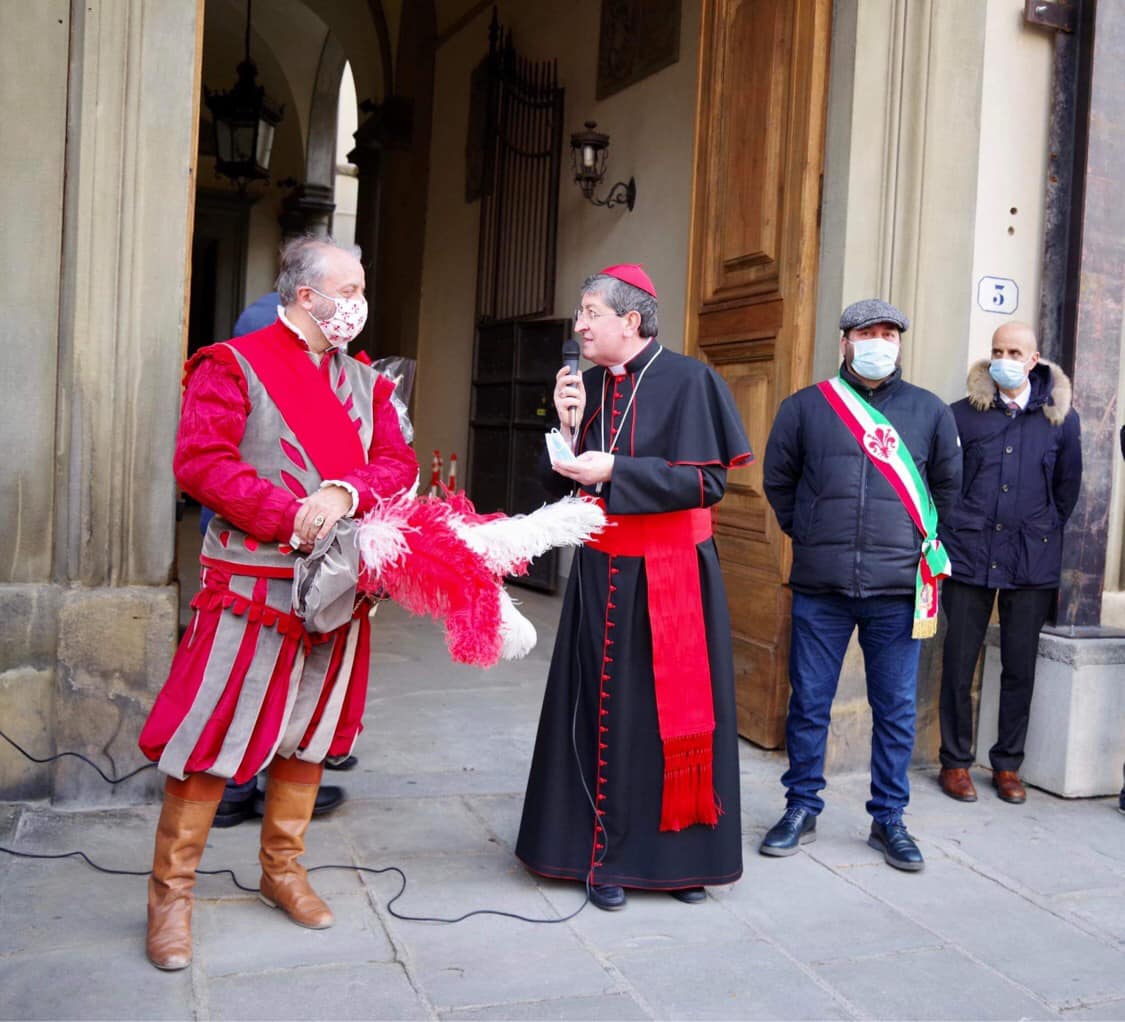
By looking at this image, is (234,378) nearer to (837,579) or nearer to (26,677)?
(26,677)

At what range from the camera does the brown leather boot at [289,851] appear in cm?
307

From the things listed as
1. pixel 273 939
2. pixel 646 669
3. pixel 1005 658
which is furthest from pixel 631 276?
pixel 1005 658

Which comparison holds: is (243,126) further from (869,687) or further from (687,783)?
(687,783)

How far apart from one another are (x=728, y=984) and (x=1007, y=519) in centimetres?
248

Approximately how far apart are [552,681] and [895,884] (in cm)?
123

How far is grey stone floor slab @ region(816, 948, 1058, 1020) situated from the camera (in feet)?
9.17

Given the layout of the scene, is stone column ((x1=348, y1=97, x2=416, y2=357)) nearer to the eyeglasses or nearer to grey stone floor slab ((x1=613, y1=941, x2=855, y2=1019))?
the eyeglasses

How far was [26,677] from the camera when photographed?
3.85 metres

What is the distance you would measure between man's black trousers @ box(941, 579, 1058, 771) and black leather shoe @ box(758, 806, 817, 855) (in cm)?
101

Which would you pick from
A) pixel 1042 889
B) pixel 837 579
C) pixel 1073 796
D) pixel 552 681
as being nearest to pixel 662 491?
pixel 552 681

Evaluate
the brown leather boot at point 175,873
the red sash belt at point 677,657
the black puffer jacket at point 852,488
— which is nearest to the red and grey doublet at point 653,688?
the red sash belt at point 677,657

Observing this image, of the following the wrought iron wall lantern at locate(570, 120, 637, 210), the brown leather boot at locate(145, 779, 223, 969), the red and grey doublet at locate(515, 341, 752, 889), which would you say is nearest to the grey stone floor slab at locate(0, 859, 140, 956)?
the brown leather boot at locate(145, 779, 223, 969)

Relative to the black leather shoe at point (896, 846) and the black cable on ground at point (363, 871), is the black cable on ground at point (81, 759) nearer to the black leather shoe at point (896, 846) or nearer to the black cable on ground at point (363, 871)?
the black cable on ground at point (363, 871)

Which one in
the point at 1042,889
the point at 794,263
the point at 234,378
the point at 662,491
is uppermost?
the point at 794,263
